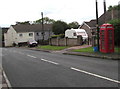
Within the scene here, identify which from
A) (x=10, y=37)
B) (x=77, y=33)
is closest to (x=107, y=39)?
(x=77, y=33)

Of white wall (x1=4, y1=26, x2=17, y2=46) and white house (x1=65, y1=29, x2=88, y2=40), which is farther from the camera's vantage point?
white wall (x1=4, y1=26, x2=17, y2=46)

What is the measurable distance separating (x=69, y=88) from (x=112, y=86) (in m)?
1.44

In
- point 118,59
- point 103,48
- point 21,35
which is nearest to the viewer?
point 118,59

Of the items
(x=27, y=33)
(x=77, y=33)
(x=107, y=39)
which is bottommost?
(x=107, y=39)

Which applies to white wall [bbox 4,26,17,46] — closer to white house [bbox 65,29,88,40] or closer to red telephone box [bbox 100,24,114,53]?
white house [bbox 65,29,88,40]

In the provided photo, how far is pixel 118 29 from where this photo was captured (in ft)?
62.6

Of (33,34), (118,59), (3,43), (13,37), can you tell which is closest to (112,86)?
(118,59)

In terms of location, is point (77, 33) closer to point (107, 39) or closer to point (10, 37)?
point (107, 39)

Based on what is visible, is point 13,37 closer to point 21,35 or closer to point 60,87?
point 21,35

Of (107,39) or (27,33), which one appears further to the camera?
(27,33)

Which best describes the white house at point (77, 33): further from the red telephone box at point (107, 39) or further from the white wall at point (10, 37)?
the white wall at point (10, 37)

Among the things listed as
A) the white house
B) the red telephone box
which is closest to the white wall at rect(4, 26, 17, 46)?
the white house

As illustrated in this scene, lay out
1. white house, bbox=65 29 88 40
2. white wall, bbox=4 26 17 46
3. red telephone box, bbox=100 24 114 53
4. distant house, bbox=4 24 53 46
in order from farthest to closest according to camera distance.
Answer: white wall, bbox=4 26 17 46
distant house, bbox=4 24 53 46
white house, bbox=65 29 88 40
red telephone box, bbox=100 24 114 53

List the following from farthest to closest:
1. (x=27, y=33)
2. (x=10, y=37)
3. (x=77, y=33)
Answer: (x=10, y=37), (x=27, y=33), (x=77, y=33)
